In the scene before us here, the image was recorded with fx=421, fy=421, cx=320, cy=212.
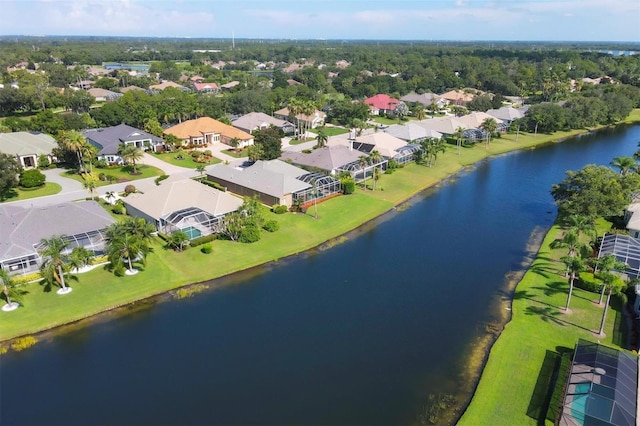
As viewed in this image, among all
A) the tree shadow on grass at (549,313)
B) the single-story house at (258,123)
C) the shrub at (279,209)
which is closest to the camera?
the tree shadow on grass at (549,313)

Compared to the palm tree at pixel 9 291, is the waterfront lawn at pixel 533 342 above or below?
below

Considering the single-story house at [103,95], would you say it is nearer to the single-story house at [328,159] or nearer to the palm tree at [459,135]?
the single-story house at [328,159]

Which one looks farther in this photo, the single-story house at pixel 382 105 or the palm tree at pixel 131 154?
the single-story house at pixel 382 105

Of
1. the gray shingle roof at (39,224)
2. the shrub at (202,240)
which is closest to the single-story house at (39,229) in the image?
the gray shingle roof at (39,224)

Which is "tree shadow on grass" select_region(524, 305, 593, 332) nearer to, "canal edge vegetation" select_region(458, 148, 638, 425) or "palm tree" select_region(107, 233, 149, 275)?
"canal edge vegetation" select_region(458, 148, 638, 425)

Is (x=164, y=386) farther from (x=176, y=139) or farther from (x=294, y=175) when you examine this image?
(x=176, y=139)

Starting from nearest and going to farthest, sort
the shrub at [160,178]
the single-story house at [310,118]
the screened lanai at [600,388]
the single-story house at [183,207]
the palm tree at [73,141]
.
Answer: the screened lanai at [600,388] → the single-story house at [183,207] → the palm tree at [73,141] → the shrub at [160,178] → the single-story house at [310,118]

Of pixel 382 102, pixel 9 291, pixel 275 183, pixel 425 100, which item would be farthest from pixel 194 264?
pixel 425 100
